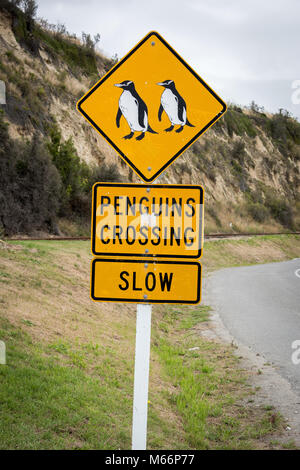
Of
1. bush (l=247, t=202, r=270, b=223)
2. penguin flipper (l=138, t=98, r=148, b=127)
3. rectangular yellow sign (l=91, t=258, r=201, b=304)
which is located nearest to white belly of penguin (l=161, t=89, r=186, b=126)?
penguin flipper (l=138, t=98, r=148, b=127)

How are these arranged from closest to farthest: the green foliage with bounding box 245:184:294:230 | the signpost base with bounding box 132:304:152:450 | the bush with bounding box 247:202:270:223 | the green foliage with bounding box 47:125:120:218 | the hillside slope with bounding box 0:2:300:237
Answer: the signpost base with bounding box 132:304:152:450
the green foliage with bounding box 47:125:120:218
the hillside slope with bounding box 0:2:300:237
the bush with bounding box 247:202:270:223
the green foliage with bounding box 245:184:294:230

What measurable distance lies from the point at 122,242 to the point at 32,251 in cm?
842

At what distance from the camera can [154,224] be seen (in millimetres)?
2963

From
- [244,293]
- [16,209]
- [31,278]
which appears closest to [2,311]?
[31,278]

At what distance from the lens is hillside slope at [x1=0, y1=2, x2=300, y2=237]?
82.1 ft

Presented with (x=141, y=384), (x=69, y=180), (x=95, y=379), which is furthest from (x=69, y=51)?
(x=141, y=384)

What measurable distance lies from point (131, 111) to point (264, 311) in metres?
8.80

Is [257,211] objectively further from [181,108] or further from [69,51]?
[181,108]

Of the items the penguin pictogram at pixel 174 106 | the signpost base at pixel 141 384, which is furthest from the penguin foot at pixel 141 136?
the signpost base at pixel 141 384

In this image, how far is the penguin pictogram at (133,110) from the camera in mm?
3066

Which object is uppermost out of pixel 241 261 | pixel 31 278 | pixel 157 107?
pixel 241 261

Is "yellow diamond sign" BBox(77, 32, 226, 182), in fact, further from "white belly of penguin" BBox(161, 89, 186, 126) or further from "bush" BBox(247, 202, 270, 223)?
"bush" BBox(247, 202, 270, 223)

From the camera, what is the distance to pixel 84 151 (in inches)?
1083

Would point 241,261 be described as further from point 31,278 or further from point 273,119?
point 273,119
